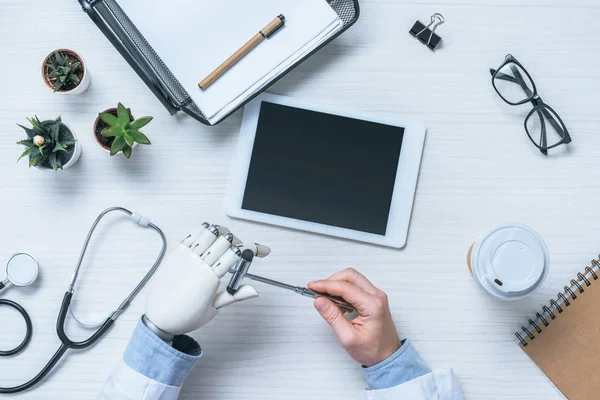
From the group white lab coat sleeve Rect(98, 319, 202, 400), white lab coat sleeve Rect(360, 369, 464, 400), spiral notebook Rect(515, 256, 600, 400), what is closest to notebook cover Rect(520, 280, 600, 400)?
spiral notebook Rect(515, 256, 600, 400)

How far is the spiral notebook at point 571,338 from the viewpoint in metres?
1.00

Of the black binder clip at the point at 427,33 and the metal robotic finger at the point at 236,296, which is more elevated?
the black binder clip at the point at 427,33

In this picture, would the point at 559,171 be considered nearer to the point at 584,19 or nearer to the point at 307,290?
the point at 584,19

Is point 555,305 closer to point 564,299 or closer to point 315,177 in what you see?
point 564,299

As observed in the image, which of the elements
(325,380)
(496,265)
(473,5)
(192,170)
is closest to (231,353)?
(325,380)

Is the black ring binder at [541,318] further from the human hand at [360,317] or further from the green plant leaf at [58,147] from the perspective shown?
the green plant leaf at [58,147]

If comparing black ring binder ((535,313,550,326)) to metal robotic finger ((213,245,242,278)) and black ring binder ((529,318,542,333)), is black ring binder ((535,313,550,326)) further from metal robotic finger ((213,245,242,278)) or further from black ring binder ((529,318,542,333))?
metal robotic finger ((213,245,242,278))

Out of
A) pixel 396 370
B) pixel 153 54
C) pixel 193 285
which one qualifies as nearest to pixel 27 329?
pixel 193 285

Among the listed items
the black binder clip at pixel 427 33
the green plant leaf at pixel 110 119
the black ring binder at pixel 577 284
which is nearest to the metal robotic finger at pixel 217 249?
the green plant leaf at pixel 110 119

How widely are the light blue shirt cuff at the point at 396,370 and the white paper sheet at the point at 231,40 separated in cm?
48

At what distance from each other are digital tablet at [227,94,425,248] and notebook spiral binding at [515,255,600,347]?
0.89 feet

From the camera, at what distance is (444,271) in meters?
1.04

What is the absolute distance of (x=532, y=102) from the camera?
1041 millimetres

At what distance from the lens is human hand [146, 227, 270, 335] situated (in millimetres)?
873
